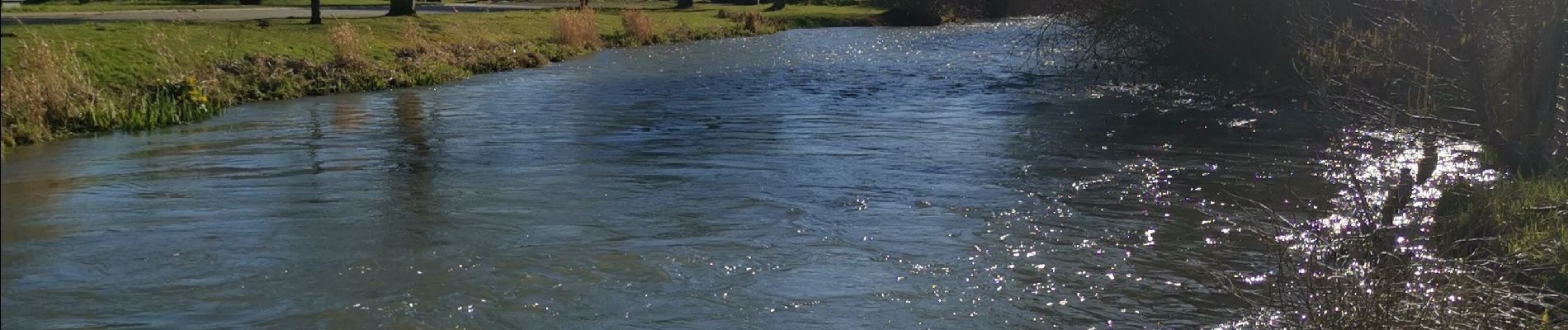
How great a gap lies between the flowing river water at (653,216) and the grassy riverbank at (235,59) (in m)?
0.69

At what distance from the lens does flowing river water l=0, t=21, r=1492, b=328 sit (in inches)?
400

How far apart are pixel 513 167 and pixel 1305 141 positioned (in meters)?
10.0

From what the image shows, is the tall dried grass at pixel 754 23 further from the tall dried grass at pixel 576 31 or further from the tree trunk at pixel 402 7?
the tree trunk at pixel 402 7

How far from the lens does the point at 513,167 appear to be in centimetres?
1691

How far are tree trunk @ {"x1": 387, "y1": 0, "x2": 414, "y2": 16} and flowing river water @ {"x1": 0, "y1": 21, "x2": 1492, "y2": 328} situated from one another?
17565 millimetres

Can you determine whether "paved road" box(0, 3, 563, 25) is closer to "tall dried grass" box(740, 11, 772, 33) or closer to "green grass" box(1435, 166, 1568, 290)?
"tall dried grass" box(740, 11, 772, 33)

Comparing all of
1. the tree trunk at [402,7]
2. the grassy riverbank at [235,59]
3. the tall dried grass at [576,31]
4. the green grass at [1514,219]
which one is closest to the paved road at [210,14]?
the tree trunk at [402,7]

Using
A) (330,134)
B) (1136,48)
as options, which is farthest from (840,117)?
(330,134)

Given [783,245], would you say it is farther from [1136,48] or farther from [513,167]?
[1136,48]

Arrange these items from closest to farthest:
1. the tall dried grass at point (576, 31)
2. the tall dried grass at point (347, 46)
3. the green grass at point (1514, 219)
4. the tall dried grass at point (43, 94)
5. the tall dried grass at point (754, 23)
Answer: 1. the green grass at point (1514, 219)
2. the tall dried grass at point (43, 94)
3. the tall dried grass at point (347, 46)
4. the tall dried grass at point (576, 31)
5. the tall dried grass at point (754, 23)

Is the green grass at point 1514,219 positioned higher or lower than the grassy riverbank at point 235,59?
higher

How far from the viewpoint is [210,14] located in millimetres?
39812

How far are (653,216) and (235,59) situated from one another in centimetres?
1663

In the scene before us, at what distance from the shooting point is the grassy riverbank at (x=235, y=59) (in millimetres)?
19944
